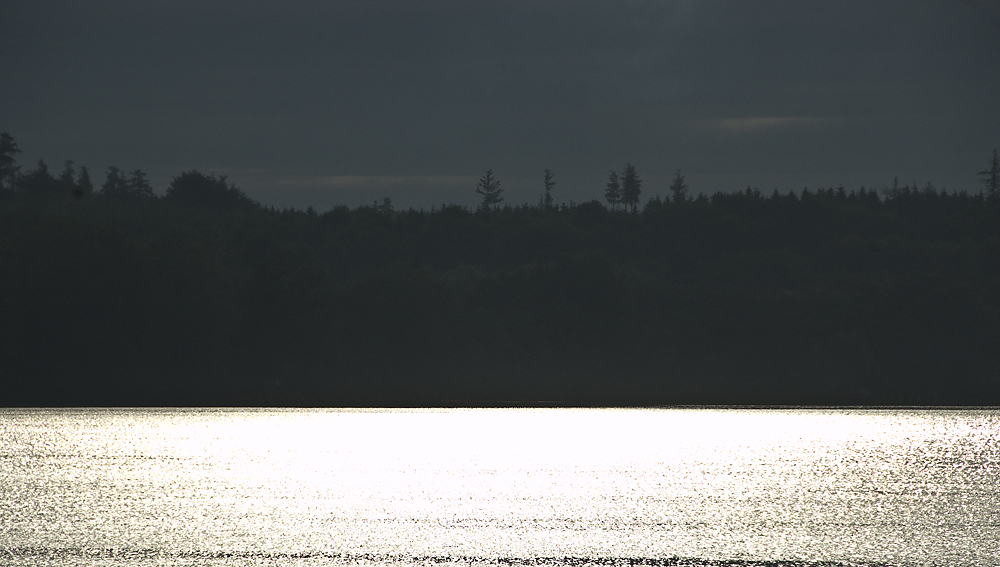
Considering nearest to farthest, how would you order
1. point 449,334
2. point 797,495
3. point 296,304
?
1. point 797,495
2. point 296,304
3. point 449,334

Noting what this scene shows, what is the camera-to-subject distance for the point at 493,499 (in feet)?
74.3

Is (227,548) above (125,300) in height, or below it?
below

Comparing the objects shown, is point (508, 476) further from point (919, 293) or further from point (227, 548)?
point (919, 293)

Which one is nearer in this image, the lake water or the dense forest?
the lake water

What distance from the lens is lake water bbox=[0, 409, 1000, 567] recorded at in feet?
54.9

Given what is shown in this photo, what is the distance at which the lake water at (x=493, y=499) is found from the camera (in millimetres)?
16719

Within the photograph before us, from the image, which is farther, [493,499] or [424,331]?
[424,331]

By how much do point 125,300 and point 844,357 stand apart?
83474mm

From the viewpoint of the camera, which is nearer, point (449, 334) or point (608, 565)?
point (608, 565)

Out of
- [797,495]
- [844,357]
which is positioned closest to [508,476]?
[797,495]

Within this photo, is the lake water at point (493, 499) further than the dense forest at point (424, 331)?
No

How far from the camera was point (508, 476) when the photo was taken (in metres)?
27.3

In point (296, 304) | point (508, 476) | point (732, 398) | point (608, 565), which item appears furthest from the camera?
point (296, 304)

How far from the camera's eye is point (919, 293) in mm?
137000
